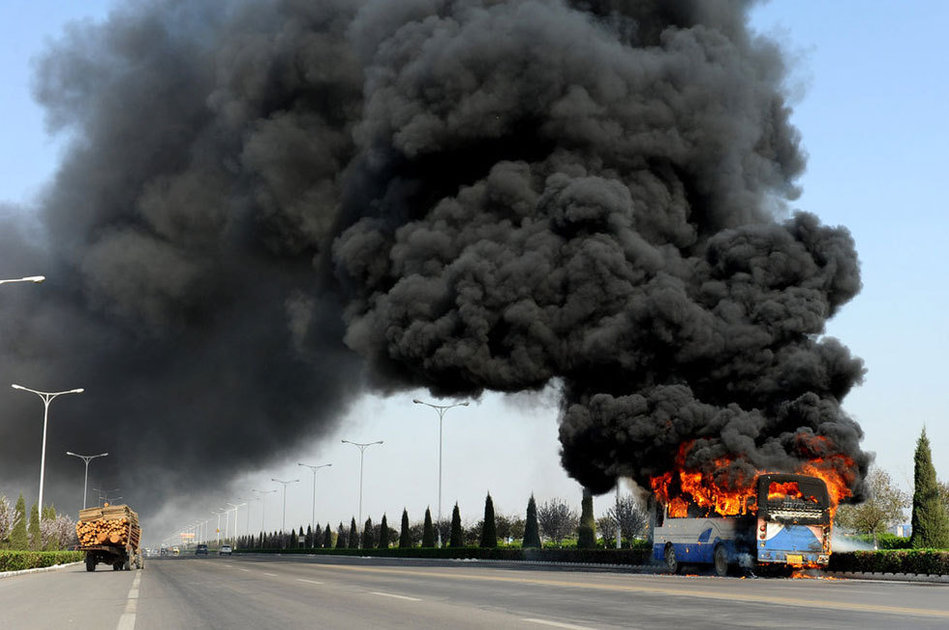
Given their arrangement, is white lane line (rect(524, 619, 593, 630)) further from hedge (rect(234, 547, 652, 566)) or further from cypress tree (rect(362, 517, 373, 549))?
cypress tree (rect(362, 517, 373, 549))

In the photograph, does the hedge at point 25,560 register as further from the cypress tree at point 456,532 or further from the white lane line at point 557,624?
the white lane line at point 557,624

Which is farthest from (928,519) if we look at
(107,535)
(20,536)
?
(20,536)

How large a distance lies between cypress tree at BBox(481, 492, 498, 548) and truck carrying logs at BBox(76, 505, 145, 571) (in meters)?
26.3

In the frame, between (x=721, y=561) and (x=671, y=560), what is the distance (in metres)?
3.64

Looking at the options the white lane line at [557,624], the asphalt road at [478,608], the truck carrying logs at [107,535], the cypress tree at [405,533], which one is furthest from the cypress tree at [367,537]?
the white lane line at [557,624]

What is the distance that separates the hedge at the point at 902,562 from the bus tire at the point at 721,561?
6.55 m

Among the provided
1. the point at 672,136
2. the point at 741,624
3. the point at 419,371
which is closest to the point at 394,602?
the point at 741,624

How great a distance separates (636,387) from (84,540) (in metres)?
24.9

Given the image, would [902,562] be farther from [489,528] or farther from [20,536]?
[20,536]

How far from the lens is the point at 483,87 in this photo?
4556 cm

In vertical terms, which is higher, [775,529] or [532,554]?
[775,529]

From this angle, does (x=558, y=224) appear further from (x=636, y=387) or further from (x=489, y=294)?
(x=636, y=387)

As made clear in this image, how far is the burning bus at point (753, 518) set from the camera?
3095 cm

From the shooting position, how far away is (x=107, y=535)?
45.5 meters
